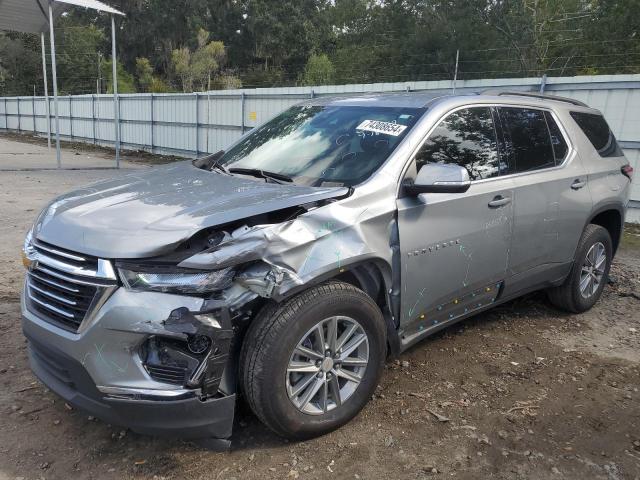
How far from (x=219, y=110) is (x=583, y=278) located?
1483 centimetres

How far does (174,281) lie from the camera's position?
2.41 m

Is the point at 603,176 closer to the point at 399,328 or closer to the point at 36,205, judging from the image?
the point at 399,328

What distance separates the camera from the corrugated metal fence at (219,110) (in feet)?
30.7

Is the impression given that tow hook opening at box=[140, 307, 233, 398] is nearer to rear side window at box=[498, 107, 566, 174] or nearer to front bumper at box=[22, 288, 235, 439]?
front bumper at box=[22, 288, 235, 439]

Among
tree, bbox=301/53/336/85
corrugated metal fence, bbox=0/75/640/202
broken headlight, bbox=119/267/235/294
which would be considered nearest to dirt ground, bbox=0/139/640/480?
broken headlight, bbox=119/267/235/294

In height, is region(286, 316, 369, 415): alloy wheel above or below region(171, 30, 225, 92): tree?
below

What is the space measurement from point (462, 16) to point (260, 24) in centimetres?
2126

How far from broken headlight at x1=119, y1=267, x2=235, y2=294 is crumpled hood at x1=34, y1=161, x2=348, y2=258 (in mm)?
96

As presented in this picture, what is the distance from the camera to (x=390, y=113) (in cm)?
357

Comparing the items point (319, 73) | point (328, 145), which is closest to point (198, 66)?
point (319, 73)

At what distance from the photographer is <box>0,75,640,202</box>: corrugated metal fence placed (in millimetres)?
9352

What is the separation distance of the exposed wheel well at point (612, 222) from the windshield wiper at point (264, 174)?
3.05 m

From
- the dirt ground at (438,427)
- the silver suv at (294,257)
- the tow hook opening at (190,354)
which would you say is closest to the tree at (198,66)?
the silver suv at (294,257)

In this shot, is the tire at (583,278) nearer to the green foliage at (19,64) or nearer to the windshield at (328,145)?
the windshield at (328,145)
